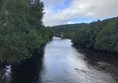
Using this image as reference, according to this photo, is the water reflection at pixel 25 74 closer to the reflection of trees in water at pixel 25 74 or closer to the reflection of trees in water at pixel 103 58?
the reflection of trees in water at pixel 25 74

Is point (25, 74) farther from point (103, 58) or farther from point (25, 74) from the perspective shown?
point (103, 58)

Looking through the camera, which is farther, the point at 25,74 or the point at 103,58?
the point at 103,58

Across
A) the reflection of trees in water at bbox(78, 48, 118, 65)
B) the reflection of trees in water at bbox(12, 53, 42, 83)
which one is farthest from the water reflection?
the reflection of trees in water at bbox(78, 48, 118, 65)

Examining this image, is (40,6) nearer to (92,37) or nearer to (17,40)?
(92,37)

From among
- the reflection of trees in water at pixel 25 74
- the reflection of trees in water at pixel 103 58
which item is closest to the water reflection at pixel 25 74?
the reflection of trees in water at pixel 25 74

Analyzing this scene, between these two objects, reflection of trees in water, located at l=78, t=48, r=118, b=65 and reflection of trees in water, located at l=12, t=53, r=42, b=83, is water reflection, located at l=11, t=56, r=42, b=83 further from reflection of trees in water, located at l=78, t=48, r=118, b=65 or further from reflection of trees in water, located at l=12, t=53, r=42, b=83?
reflection of trees in water, located at l=78, t=48, r=118, b=65

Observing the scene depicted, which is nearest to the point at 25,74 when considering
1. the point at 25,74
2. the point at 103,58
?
the point at 25,74

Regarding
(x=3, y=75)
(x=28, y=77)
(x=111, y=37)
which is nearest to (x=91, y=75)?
(x=28, y=77)

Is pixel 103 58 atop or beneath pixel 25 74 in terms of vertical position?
beneath

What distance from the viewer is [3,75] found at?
47312 mm

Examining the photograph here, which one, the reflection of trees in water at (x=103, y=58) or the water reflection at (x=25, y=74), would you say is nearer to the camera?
the water reflection at (x=25, y=74)

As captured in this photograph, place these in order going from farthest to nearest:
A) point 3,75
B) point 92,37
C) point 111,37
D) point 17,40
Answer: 1. point 92,37
2. point 111,37
3. point 17,40
4. point 3,75

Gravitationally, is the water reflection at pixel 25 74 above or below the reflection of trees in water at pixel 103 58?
above

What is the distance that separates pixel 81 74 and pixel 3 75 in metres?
14.9
